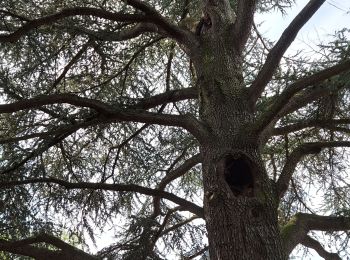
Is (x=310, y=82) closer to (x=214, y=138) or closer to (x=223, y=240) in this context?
(x=214, y=138)

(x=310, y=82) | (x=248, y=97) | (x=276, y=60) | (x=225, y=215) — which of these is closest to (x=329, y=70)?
(x=310, y=82)

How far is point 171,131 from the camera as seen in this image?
20.7 feet

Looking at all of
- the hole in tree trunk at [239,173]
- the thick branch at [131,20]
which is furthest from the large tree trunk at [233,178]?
the thick branch at [131,20]

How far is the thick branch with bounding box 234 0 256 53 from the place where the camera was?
4.59 meters

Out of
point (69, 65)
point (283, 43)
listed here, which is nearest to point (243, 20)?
point (283, 43)

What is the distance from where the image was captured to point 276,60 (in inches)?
160

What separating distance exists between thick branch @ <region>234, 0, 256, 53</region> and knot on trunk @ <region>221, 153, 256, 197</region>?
149 centimetres

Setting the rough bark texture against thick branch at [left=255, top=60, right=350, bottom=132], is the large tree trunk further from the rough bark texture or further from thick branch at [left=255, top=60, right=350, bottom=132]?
thick branch at [left=255, top=60, right=350, bottom=132]

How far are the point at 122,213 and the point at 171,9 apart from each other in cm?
266

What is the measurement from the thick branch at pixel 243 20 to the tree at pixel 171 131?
0.5 inches

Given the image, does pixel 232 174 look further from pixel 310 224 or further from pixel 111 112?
pixel 111 112

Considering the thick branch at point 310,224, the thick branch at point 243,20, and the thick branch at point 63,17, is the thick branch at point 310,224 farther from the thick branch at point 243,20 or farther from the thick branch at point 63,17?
the thick branch at point 63,17

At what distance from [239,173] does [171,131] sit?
2606 mm

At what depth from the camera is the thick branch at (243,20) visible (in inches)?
181
